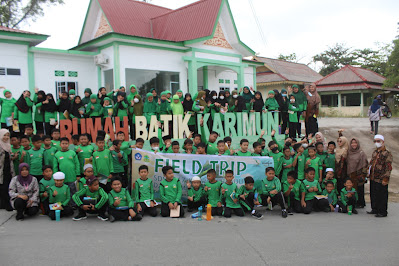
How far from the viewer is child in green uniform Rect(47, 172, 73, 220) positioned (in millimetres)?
6199

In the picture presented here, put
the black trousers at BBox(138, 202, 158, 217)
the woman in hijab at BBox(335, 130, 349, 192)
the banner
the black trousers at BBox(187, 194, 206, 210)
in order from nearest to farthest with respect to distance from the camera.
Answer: the black trousers at BBox(138, 202, 158, 217) < the black trousers at BBox(187, 194, 206, 210) < the banner < the woman in hijab at BBox(335, 130, 349, 192)

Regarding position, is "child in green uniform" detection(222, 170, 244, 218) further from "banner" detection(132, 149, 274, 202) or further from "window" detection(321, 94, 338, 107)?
"window" detection(321, 94, 338, 107)

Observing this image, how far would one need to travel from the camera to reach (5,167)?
6.59m

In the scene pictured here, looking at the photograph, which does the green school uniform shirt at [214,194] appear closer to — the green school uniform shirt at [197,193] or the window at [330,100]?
the green school uniform shirt at [197,193]

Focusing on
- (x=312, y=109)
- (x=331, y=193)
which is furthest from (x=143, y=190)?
(x=312, y=109)

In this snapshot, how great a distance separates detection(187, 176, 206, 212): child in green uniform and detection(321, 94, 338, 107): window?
1075 inches

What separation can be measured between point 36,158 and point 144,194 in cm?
231

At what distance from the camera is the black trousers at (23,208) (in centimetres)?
593

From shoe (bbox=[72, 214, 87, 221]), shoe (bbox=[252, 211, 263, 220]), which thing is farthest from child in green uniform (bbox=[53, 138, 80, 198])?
shoe (bbox=[252, 211, 263, 220])

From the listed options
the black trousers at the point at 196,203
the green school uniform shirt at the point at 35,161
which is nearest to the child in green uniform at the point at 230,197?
the black trousers at the point at 196,203

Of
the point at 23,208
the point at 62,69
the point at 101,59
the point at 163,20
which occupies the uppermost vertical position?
the point at 163,20

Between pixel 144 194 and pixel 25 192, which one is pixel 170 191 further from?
pixel 25 192

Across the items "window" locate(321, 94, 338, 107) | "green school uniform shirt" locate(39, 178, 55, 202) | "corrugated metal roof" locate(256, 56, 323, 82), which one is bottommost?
"green school uniform shirt" locate(39, 178, 55, 202)

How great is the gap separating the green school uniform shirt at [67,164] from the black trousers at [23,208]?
2.60 ft
